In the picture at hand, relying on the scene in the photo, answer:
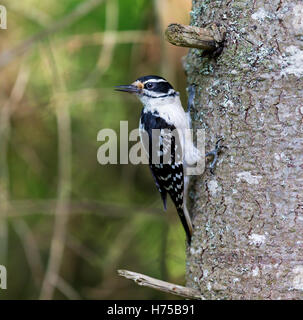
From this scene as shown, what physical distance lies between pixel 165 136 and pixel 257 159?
962 mm

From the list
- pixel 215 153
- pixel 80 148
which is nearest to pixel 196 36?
pixel 215 153

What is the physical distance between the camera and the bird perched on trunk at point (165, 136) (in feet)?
9.32

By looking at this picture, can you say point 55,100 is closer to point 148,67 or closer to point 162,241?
point 148,67

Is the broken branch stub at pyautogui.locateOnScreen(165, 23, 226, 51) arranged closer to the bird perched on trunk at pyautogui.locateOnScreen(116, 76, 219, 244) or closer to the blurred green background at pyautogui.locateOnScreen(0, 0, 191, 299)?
the bird perched on trunk at pyautogui.locateOnScreen(116, 76, 219, 244)

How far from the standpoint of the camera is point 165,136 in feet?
9.98

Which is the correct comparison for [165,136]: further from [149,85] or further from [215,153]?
[215,153]

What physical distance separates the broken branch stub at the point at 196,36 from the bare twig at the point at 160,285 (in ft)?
3.44

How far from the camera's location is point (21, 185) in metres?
4.10

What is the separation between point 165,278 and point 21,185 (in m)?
1.48

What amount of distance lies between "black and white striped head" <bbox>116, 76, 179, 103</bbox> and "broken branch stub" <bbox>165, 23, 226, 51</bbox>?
0.72 meters

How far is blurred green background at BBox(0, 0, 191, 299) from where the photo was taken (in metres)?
3.55

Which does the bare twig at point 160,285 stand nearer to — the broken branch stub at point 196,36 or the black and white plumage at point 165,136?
the black and white plumage at point 165,136

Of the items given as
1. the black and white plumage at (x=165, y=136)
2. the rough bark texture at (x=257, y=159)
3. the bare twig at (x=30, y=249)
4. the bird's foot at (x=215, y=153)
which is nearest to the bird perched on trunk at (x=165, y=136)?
the black and white plumage at (x=165, y=136)
